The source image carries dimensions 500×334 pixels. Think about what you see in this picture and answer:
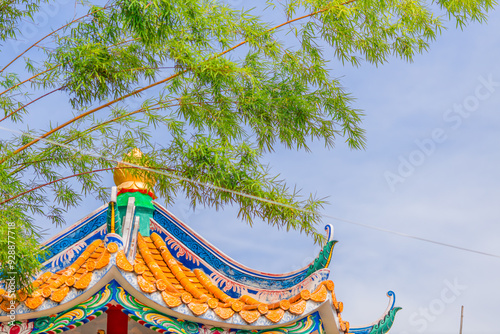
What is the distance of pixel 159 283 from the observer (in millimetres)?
3490

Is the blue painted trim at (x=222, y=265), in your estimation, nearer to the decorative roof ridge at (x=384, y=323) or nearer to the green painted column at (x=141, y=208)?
the green painted column at (x=141, y=208)

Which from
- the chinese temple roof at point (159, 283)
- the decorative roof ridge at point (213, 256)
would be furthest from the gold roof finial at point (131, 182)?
the decorative roof ridge at point (213, 256)

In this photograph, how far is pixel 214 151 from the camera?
3.76 meters

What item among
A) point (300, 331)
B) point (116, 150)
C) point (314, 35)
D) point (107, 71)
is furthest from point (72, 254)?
point (314, 35)

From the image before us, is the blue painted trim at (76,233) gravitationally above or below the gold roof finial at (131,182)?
below

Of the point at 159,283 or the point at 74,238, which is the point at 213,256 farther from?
the point at 74,238

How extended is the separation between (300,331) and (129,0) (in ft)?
7.18

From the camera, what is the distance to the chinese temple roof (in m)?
3.44

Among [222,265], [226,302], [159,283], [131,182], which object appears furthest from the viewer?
[131,182]

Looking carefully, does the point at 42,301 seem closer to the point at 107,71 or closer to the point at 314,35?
the point at 107,71

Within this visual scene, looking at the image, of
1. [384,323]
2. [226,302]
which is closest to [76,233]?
[226,302]

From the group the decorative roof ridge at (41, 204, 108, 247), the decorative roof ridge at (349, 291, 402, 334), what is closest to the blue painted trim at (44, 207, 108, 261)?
the decorative roof ridge at (41, 204, 108, 247)

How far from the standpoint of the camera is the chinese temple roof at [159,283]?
3.44 metres

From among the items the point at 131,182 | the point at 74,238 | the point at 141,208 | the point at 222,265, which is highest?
the point at 131,182
